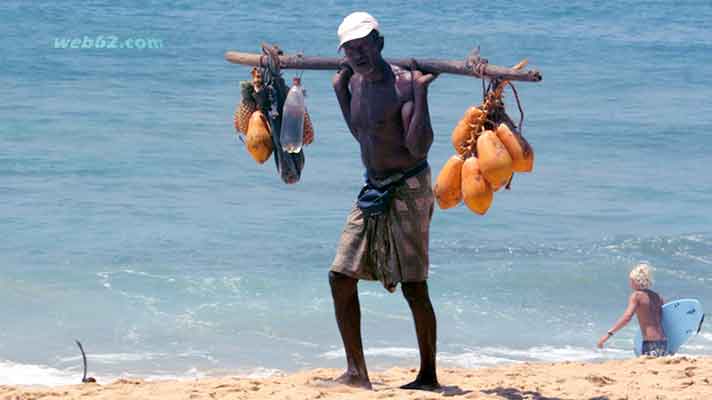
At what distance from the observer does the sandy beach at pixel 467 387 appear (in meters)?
5.65

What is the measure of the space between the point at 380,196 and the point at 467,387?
1.13 metres

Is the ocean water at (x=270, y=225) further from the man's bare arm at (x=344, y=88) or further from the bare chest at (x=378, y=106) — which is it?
the bare chest at (x=378, y=106)

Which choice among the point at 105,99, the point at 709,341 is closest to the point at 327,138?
the point at 105,99

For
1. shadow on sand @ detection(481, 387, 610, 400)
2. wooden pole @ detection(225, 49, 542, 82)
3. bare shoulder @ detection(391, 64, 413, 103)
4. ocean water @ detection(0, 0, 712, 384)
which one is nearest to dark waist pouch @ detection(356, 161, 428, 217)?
bare shoulder @ detection(391, 64, 413, 103)

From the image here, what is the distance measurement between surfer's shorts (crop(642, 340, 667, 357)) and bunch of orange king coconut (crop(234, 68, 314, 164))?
286 centimetres

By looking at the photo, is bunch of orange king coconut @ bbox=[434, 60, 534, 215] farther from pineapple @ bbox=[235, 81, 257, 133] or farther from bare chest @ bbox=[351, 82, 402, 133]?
pineapple @ bbox=[235, 81, 257, 133]

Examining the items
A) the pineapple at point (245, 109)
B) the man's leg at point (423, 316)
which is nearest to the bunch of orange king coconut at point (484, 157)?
the man's leg at point (423, 316)

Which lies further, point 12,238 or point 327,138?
point 327,138

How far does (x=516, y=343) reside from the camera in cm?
904

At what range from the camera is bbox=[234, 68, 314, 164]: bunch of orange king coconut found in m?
5.73

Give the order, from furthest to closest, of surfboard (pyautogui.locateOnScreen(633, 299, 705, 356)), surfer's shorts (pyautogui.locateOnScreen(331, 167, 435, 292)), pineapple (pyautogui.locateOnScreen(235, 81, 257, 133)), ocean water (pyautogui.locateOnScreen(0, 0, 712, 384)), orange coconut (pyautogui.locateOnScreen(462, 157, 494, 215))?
ocean water (pyautogui.locateOnScreen(0, 0, 712, 384))
surfboard (pyautogui.locateOnScreen(633, 299, 705, 356))
pineapple (pyautogui.locateOnScreen(235, 81, 257, 133))
surfer's shorts (pyautogui.locateOnScreen(331, 167, 435, 292))
orange coconut (pyautogui.locateOnScreen(462, 157, 494, 215))

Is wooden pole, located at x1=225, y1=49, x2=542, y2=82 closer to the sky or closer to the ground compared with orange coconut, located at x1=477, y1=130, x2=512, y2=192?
closer to the sky

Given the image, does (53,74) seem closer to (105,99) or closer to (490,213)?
(105,99)

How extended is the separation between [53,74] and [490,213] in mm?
10887
